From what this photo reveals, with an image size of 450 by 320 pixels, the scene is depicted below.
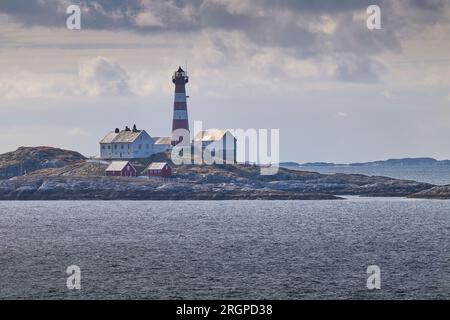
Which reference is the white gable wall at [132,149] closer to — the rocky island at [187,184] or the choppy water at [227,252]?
the rocky island at [187,184]

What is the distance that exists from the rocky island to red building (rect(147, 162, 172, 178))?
46.1 inches

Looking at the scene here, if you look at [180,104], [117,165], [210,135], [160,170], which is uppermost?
[180,104]

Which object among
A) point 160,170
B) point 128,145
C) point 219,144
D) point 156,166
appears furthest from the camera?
point 219,144

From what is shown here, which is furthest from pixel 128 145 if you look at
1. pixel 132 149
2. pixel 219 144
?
pixel 219 144

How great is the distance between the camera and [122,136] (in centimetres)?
18512

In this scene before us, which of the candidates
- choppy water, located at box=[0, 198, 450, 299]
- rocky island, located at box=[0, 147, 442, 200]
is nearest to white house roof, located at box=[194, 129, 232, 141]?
rocky island, located at box=[0, 147, 442, 200]

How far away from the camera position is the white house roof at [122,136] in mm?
183125

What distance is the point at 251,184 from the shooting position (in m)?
172

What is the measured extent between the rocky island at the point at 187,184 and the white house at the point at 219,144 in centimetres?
492

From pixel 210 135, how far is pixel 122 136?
16023 mm

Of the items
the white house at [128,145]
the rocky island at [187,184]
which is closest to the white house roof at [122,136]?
the white house at [128,145]

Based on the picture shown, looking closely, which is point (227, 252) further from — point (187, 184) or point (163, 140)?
point (163, 140)

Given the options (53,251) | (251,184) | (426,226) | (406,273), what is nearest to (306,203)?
(251,184)
